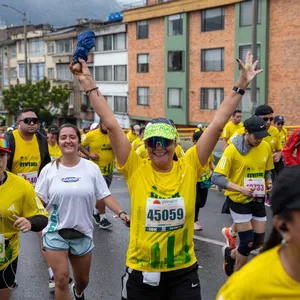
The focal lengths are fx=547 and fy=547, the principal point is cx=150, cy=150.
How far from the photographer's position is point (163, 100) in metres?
41.4

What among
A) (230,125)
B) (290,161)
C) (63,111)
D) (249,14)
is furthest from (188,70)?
(290,161)

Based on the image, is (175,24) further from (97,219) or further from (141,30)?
(97,219)

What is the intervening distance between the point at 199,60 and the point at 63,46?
2058cm

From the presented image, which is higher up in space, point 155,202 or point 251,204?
point 155,202

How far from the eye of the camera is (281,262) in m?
2.24

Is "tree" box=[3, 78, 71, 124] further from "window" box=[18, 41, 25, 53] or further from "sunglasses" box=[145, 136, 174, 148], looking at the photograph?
"sunglasses" box=[145, 136, 174, 148]

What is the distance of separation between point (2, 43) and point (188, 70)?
34838 millimetres

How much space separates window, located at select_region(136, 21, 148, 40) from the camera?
42.6 meters

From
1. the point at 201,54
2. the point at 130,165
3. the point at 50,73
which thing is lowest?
the point at 130,165

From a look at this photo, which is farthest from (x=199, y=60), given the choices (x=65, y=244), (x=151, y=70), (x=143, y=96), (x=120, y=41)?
(x=65, y=244)

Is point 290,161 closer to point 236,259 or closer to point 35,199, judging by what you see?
point 236,259

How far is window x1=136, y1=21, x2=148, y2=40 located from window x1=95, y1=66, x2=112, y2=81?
18.7 feet

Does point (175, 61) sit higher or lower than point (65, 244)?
higher

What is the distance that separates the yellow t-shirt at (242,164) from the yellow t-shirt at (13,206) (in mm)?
2659
